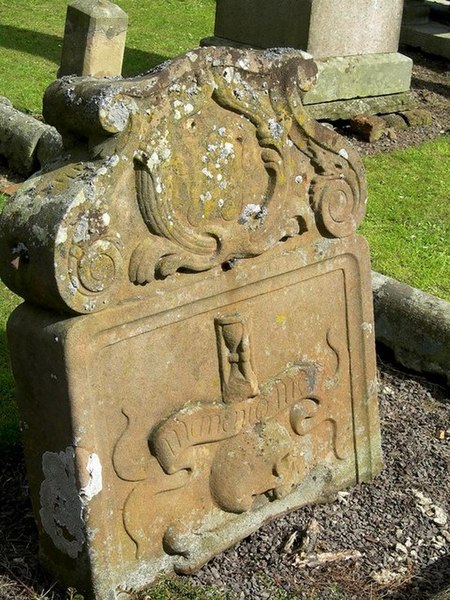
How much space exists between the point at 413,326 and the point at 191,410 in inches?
75.3

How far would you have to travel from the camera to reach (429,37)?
1143 cm

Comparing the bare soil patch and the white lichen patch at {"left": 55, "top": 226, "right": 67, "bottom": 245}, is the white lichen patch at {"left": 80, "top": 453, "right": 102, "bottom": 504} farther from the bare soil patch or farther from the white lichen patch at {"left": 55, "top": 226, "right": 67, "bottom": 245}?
the bare soil patch

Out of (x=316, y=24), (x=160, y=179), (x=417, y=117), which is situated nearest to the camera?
(x=160, y=179)

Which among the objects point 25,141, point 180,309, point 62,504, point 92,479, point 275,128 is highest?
point 275,128

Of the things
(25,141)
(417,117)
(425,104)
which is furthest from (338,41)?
(25,141)

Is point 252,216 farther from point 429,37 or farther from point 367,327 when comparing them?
point 429,37

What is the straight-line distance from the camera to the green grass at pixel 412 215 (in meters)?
6.34

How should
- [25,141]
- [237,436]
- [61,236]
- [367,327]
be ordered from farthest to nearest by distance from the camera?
[25,141] < [367,327] < [237,436] < [61,236]

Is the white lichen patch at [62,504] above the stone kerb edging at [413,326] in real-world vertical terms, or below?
below

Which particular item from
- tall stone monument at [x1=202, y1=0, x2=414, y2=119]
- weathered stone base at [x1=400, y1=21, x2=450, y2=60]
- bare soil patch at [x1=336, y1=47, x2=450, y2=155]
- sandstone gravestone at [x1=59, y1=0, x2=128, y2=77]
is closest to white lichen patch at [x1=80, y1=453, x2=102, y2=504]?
tall stone monument at [x1=202, y1=0, x2=414, y2=119]

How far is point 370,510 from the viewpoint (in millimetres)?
4141

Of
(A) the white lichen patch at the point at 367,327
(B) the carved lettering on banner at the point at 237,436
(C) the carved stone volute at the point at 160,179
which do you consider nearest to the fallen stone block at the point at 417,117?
(A) the white lichen patch at the point at 367,327

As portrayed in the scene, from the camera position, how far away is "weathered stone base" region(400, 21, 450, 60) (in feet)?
37.1

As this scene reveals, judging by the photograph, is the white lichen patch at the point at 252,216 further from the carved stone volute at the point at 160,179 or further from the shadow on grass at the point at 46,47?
the shadow on grass at the point at 46,47
